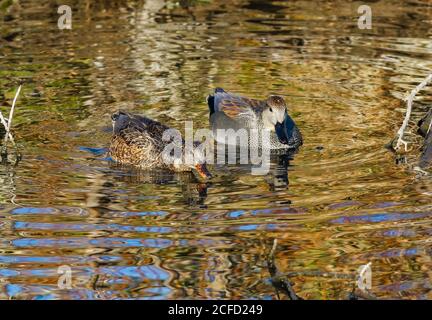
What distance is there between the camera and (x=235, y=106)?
11.3m

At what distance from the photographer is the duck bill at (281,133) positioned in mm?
10414

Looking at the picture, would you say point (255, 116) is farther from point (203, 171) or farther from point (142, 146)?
point (203, 171)

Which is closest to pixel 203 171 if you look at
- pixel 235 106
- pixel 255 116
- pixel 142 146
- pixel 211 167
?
pixel 211 167

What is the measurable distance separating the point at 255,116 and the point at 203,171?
195 cm

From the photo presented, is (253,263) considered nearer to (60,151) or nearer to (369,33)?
(60,151)

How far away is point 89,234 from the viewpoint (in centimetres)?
797

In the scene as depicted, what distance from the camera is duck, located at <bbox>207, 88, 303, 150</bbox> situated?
10.5 metres

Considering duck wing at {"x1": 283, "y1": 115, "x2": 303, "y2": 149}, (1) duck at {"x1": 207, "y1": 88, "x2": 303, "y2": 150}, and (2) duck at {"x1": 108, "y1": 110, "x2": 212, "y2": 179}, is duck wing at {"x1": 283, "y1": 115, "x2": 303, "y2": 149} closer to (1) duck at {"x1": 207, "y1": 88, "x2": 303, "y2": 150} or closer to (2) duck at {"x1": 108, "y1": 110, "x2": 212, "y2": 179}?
(1) duck at {"x1": 207, "y1": 88, "x2": 303, "y2": 150}

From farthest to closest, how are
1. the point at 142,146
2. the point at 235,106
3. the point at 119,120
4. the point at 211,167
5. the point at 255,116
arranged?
the point at 235,106 < the point at 255,116 < the point at 119,120 < the point at 142,146 < the point at 211,167

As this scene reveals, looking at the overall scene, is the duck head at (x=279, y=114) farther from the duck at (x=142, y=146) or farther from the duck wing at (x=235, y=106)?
the duck at (x=142, y=146)

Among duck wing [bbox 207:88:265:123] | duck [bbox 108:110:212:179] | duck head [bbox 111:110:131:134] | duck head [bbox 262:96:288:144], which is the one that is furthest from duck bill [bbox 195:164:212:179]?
duck wing [bbox 207:88:265:123]

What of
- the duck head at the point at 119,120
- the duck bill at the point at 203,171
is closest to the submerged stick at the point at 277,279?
the duck bill at the point at 203,171
